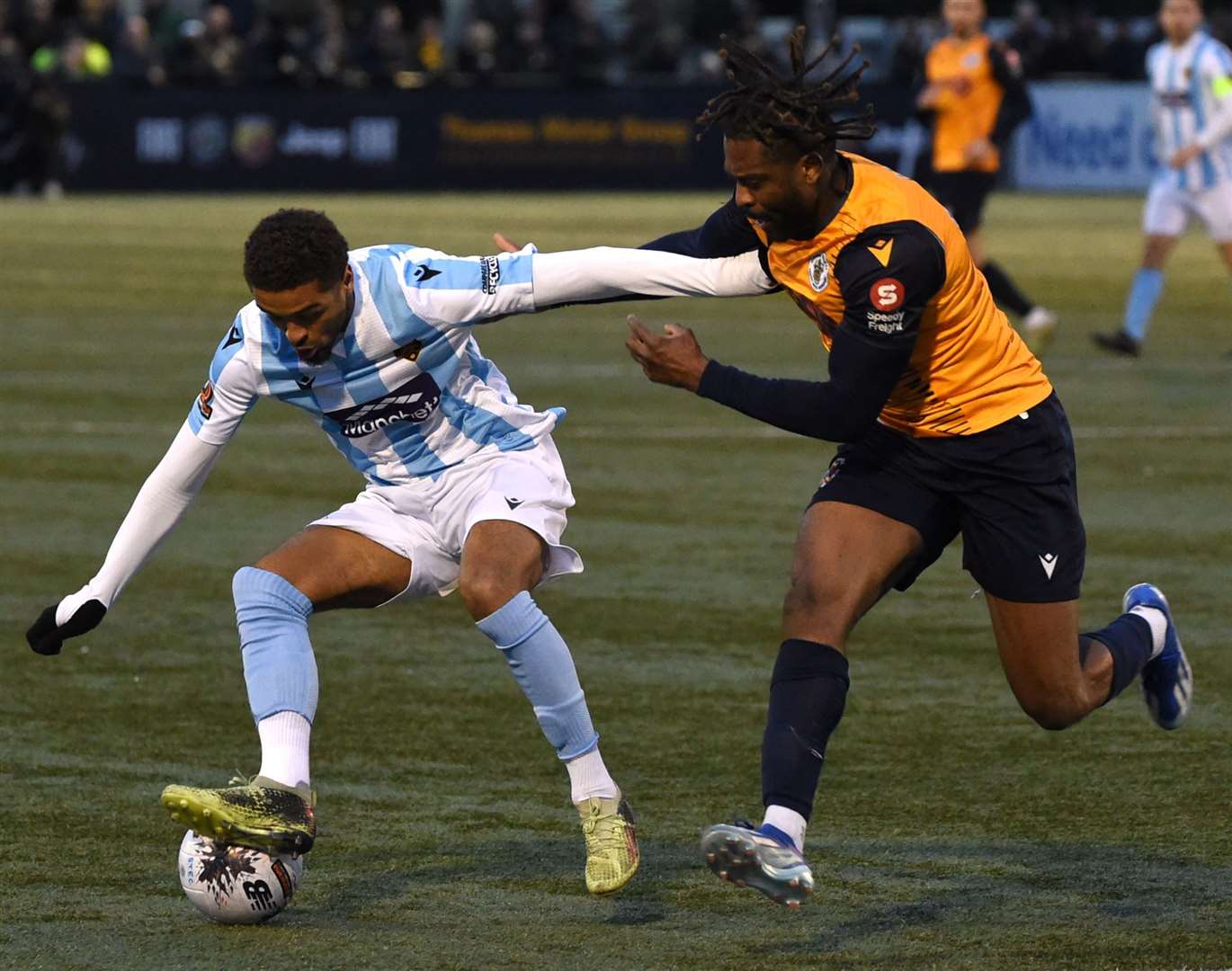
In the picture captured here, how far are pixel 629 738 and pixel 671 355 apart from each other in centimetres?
225

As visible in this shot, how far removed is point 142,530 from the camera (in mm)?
6273

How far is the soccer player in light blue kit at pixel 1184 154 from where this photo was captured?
17.4 metres

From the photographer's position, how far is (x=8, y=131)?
37250 millimetres

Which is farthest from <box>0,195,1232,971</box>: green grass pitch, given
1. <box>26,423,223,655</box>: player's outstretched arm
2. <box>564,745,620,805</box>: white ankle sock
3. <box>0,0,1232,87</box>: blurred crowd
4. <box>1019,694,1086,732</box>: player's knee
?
<box>0,0,1232,87</box>: blurred crowd

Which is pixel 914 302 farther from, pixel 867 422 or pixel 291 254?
pixel 291 254

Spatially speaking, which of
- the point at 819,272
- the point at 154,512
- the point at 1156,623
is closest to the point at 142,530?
the point at 154,512

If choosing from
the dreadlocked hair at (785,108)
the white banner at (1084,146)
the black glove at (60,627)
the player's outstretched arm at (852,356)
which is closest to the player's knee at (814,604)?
the player's outstretched arm at (852,356)

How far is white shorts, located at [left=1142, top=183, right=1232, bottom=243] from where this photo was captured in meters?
17.5

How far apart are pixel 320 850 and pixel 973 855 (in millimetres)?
1587

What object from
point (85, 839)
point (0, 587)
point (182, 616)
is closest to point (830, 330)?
point (85, 839)

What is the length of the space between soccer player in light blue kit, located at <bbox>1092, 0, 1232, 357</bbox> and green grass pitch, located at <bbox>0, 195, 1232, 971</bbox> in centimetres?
172

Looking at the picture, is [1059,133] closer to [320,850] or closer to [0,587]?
[0,587]

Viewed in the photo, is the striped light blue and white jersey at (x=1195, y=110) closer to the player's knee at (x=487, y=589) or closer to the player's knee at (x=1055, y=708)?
the player's knee at (x=1055, y=708)

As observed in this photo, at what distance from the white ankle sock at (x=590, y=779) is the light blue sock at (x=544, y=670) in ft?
0.06
